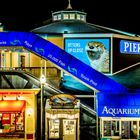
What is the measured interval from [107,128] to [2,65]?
11195 mm

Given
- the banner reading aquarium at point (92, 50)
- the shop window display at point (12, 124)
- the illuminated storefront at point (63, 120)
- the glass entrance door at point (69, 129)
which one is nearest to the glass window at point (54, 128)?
the illuminated storefront at point (63, 120)

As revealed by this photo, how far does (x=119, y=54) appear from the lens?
120 feet

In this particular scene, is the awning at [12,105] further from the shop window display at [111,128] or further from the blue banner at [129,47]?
the blue banner at [129,47]

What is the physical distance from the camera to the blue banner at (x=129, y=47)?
3657 cm

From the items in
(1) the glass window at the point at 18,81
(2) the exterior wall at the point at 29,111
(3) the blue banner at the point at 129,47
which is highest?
(3) the blue banner at the point at 129,47

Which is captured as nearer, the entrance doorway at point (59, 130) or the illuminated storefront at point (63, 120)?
the illuminated storefront at point (63, 120)

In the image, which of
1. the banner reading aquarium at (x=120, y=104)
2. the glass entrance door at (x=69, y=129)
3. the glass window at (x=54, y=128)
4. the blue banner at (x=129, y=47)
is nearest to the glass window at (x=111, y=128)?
the banner reading aquarium at (x=120, y=104)

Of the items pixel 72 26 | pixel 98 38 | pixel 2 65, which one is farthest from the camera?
pixel 72 26

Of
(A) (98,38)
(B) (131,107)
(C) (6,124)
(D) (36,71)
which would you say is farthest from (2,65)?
(B) (131,107)

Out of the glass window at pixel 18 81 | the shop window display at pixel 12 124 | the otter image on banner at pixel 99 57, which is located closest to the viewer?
the shop window display at pixel 12 124

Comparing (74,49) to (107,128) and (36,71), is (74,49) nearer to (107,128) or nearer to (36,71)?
(36,71)

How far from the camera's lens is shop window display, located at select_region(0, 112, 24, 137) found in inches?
1070

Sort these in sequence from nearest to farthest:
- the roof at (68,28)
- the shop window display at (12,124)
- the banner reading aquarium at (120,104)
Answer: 1. the banner reading aquarium at (120,104)
2. the shop window display at (12,124)
3. the roof at (68,28)

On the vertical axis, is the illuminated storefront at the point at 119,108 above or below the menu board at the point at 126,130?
above
